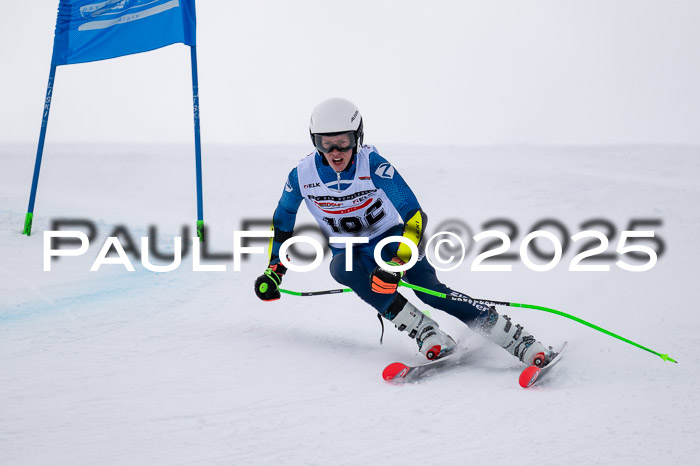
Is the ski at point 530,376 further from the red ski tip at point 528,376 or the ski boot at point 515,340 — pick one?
the ski boot at point 515,340

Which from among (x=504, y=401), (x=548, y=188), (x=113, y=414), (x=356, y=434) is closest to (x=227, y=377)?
(x=113, y=414)

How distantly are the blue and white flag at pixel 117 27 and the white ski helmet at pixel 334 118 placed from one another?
3.39m

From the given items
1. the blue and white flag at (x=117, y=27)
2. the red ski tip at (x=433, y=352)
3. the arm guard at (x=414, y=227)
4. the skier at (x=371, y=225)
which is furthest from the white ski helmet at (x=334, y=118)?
the blue and white flag at (x=117, y=27)

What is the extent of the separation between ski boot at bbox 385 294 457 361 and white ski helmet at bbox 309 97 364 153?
1101mm

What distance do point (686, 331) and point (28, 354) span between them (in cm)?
457

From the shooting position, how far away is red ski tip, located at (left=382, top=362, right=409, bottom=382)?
3.71m

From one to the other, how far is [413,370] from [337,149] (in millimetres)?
1454

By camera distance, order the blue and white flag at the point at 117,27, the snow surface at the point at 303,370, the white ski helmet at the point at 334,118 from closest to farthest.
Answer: the snow surface at the point at 303,370
the white ski helmet at the point at 334,118
the blue and white flag at the point at 117,27

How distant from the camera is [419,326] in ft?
13.0

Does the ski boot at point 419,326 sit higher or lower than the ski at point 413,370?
higher

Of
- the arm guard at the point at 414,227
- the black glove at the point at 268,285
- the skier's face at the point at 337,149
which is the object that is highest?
the skier's face at the point at 337,149

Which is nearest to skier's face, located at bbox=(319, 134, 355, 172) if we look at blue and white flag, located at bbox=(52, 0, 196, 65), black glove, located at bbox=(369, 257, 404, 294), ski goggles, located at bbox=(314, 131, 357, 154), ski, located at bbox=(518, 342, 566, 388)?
ski goggles, located at bbox=(314, 131, 357, 154)

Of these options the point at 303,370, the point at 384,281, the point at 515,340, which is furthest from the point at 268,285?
the point at 515,340

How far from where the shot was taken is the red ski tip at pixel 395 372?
371 cm
